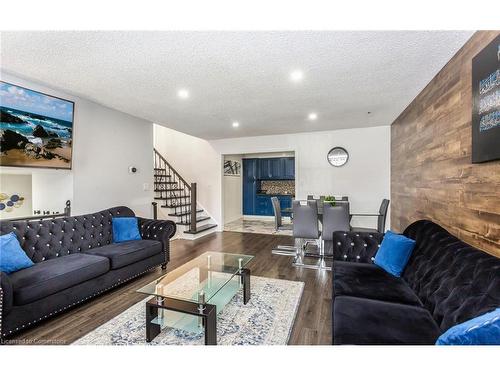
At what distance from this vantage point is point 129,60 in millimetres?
2314

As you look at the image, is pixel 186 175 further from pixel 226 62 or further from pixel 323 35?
pixel 323 35

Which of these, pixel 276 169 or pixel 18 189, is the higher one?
pixel 276 169

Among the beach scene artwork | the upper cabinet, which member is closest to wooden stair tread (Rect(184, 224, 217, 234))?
the upper cabinet

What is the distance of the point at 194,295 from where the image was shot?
1.99 metres

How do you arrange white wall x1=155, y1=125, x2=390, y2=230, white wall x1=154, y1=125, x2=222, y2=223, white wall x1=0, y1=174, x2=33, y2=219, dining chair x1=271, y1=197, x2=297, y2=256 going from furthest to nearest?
white wall x1=154, y1=125, x2=222, y2=223 → white wall x1=155, y1=125, x2=390, y2=230 → dining chair x1=271, y1=197, x2=297, y2=256 → white wall x1=0, y1=174, x2=33, y2=219

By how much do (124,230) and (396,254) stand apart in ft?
11.4

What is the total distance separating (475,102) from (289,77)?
5.59 feet

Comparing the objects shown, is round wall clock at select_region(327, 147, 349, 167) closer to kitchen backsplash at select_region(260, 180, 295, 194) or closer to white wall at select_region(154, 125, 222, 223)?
kitchen backsplash at select_region(260, 180, 295, 194)

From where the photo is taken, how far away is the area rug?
6.18 ft

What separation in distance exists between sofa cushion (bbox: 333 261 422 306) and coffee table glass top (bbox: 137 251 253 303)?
3.43 ft

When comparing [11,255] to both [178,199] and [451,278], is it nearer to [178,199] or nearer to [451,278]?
[451,278]

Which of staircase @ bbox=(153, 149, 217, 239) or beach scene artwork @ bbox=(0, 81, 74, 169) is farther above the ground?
beach scene artwork @ bbox=(0, 81, 74, 169)

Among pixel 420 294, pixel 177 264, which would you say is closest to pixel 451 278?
pixel 420 294
